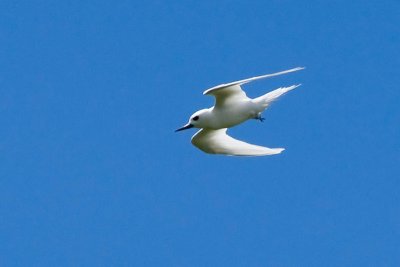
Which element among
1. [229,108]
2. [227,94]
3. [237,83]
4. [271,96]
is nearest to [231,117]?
[229,108]

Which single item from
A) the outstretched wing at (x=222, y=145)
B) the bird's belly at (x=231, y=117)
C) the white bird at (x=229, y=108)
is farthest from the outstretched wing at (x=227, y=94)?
the outstretched wing at (x=222, y=145)

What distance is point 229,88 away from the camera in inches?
946

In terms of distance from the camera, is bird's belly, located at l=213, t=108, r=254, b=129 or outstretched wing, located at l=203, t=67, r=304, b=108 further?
bird's belly, located at l=213, t=108, r=254, b=129

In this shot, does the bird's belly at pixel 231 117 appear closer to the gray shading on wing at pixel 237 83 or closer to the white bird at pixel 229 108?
the white bird at pixel 229 108

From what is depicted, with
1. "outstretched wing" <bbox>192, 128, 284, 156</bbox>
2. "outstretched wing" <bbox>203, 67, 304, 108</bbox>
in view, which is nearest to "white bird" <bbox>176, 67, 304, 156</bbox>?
"outstretched wing" <bbox>203, 67, 304, 108</bbox>

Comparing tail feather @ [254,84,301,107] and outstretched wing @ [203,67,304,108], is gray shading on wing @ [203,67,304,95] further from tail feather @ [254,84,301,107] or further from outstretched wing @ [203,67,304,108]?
tail feather @ [254,84,301,107]

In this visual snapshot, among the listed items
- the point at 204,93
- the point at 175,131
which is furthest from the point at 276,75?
the point at 175,131

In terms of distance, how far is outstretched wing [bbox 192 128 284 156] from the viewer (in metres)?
26.4

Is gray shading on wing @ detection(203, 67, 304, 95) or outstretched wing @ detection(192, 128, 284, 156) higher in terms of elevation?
outstretched wing @ detection(192, 128, 284, 156)

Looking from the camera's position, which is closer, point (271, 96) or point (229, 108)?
point (271, 96)

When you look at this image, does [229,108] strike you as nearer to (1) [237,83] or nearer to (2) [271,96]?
(2) [271,96]

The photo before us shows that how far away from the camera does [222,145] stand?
88.1ft

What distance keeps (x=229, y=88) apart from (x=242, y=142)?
123 inches

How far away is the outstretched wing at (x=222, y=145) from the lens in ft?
86.7
